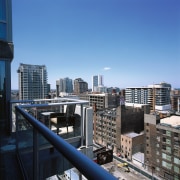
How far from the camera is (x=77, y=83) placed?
7556 centimetres

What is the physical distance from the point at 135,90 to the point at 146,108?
32.7m

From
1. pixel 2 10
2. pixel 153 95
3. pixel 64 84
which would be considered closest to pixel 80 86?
pixel 64 84

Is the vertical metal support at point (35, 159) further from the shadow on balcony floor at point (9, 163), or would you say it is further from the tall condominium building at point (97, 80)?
the tall condominium building at point (97, 80)

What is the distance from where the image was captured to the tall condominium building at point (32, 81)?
4771 cm

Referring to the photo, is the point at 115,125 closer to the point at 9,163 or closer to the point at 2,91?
the point at 2,91

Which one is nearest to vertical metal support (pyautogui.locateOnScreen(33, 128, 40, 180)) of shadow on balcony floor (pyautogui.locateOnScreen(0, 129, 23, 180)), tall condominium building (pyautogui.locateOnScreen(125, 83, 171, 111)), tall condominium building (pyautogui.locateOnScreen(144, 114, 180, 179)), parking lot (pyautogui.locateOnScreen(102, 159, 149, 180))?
shadow on balcony floor (pyautogui.locateOnScreen(0, 129, 23, 180))

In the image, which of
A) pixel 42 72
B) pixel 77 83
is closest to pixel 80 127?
pixel 42 72

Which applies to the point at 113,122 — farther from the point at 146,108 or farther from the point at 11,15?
the point at 11,15

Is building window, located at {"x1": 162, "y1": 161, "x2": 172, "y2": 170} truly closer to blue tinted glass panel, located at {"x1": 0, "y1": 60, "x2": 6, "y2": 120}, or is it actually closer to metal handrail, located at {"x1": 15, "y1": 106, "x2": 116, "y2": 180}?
blue tinted glass panel, located at {"x1": 0, "y1": 60, "x2": 6, "y2": 120}

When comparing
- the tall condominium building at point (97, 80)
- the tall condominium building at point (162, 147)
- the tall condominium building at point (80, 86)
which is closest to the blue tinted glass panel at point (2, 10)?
the tall condominium building at point (162, 147)

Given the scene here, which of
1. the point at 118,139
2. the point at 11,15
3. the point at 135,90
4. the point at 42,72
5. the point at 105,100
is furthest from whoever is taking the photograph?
the point at 135,90

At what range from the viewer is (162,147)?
17.9m

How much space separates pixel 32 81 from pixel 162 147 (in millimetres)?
42466

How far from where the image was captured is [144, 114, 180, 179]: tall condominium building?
54.4ft
